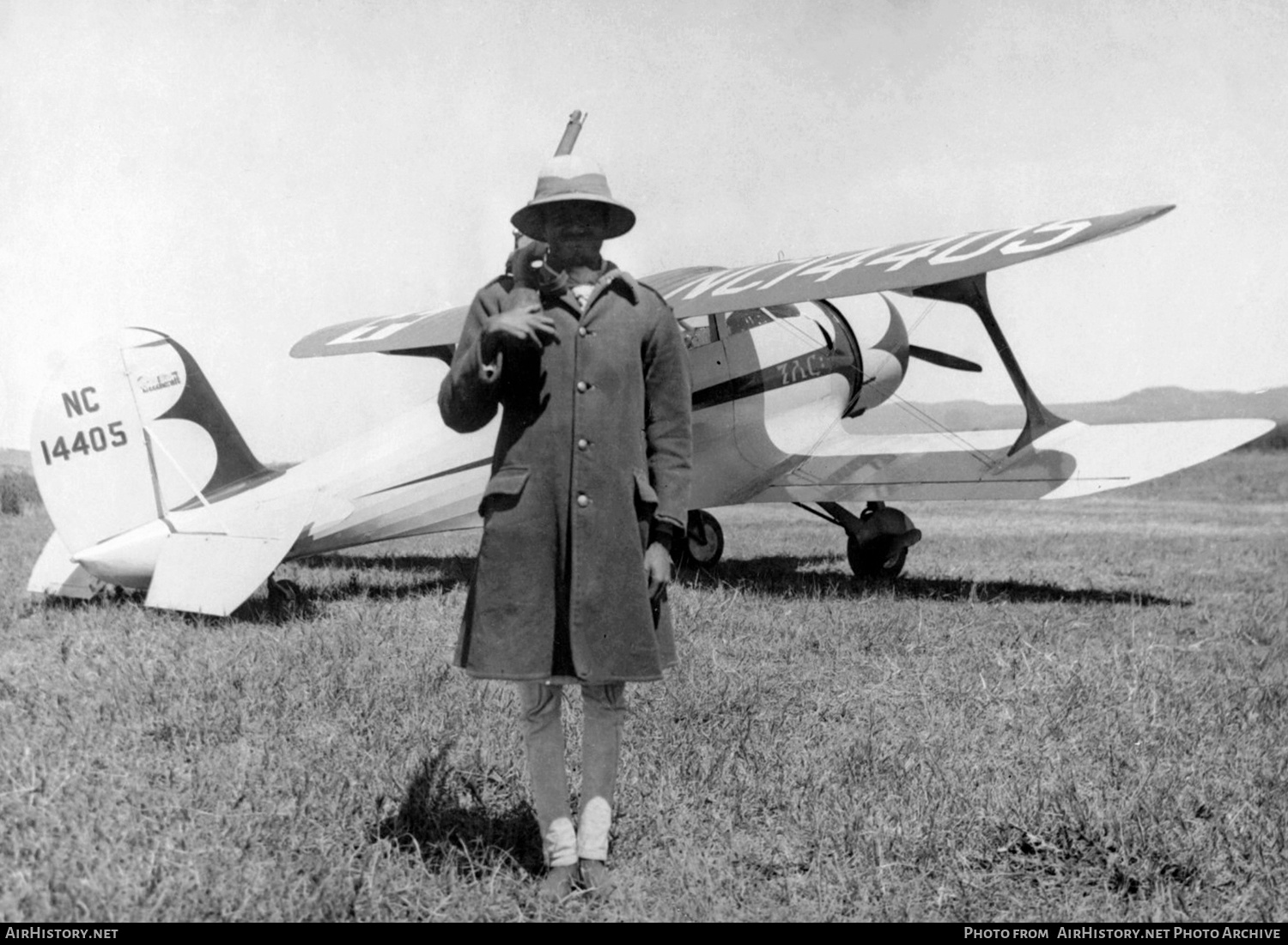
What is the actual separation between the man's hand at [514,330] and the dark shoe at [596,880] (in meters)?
1.36

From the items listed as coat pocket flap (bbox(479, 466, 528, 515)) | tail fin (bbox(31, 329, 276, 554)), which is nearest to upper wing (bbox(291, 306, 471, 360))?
tail fin (bbox(31, 329, 276, 554))

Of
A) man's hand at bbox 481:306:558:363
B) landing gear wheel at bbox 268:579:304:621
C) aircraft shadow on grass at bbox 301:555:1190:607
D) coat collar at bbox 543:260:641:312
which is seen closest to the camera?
man's hand at bbox 481:306:558:363

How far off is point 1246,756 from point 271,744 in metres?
3.52

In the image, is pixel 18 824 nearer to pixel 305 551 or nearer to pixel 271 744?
pixel 271 744

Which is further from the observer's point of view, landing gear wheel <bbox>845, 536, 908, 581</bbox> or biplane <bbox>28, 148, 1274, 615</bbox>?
landing gear wheel <bbox>845, 536, 908, 581</bbox>

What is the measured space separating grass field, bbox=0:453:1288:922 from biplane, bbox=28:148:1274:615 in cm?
56

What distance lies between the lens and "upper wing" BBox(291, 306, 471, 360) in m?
8.44

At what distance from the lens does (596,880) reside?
2631 mm

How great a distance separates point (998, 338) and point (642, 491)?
6.67 metres

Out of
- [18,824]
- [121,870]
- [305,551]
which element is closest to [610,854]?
[121,870]

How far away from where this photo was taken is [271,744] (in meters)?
3.51

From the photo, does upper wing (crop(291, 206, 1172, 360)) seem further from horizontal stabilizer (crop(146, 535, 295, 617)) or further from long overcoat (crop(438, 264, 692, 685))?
long overcoat (crop(438, 264, 692, 685))

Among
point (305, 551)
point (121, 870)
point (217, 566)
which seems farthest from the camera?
point (305, 551)

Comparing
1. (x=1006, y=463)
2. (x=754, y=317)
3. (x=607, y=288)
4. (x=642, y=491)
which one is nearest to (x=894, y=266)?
(x=754, y=317)
